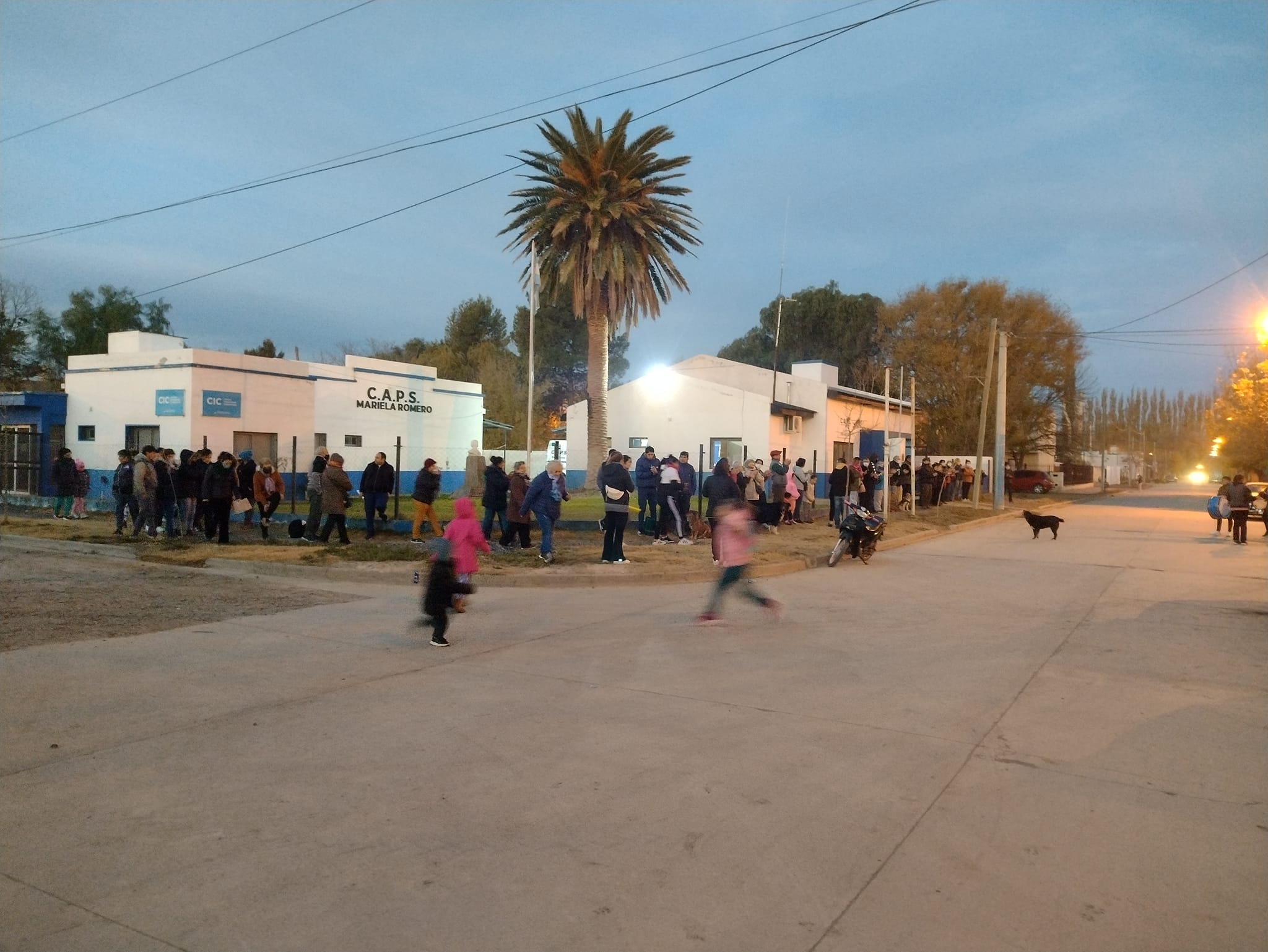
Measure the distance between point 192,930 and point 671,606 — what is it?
8.29 metres

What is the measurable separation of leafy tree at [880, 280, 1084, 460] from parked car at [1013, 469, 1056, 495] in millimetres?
2324

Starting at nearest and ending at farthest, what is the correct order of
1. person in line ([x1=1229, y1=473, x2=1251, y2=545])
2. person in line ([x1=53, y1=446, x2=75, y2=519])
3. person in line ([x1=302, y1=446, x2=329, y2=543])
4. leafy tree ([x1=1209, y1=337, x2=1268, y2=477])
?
1. person in line ([x1=302, y1=446, x2=329, y2=543])
2. person in line ([x1=53, y1=446, x2=75, y2=519])
3. person in line ([x1=1229, y1=473, x2=1251, y2=545])
4. leafy tree ([x1=1209, y1=337, x2=1268, y2=477])

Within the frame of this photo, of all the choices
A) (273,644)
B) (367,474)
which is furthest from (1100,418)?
(273,644)

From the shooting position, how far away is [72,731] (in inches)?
240

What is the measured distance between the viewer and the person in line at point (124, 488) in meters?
17.4

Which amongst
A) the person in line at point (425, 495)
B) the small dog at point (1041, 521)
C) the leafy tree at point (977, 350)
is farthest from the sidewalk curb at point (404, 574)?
the leafy tree at point (977, 350)

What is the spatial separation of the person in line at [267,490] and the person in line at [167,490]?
4.68ft

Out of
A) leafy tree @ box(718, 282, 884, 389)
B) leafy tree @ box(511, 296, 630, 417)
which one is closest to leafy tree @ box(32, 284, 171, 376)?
leafy tree @ box(511, 296, 630, 417)

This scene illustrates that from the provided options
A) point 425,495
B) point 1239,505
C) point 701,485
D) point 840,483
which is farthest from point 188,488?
point 1239,505

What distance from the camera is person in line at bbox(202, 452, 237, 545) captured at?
629 inches

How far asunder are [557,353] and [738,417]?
90.4 feet

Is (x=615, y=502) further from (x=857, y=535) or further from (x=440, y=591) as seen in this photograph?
(x=440, y=591)

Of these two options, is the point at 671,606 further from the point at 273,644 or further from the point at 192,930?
the point at 192,930

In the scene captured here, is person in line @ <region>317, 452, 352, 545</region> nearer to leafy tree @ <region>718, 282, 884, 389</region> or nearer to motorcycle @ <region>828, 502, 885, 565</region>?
motorcycle @ <region>828, 502, 885, 565</region>
